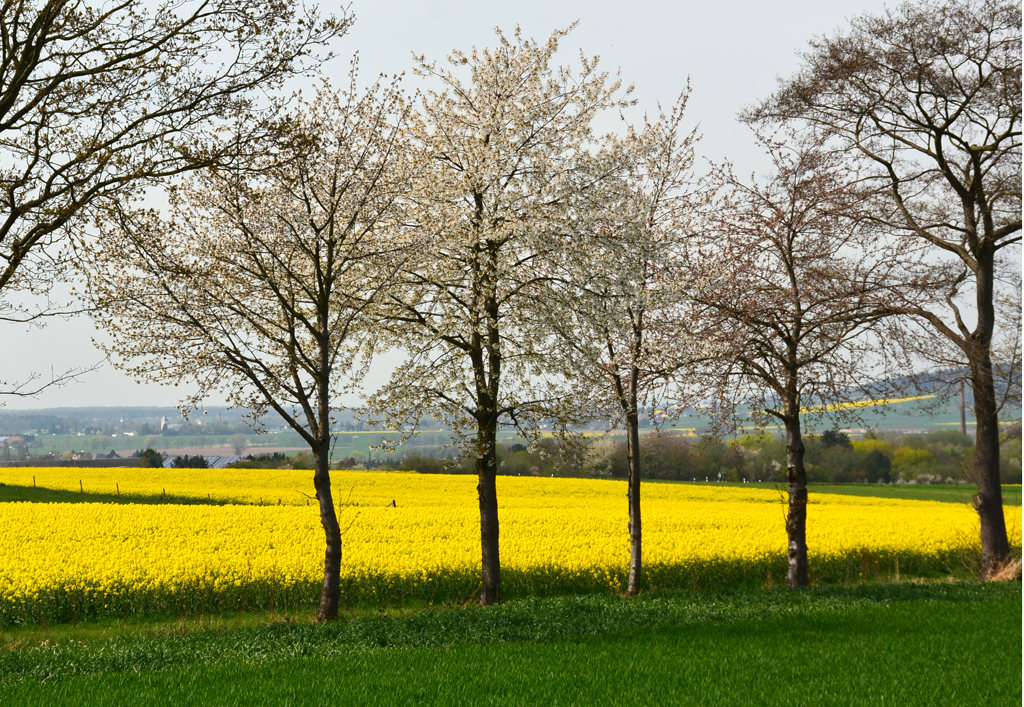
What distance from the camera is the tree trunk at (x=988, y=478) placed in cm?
1941

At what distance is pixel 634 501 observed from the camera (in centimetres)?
1633

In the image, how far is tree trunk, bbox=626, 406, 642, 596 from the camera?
16391 mm

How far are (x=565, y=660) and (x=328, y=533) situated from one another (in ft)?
16.4

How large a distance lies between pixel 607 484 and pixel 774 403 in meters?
31.7

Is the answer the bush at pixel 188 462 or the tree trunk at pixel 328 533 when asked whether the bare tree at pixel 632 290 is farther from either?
the bush at pixel 188 462

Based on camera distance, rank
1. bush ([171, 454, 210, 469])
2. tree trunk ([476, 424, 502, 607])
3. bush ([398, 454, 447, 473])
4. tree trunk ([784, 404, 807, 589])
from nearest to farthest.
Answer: tree trunk ([476, 424, 502, 607]), tree trunk ([784, 404, 807, 589]), bush ([171, 454, 210, 469]), bush ([398, 454, 447, 473])

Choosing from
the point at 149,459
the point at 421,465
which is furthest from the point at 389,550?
the point at 149,459

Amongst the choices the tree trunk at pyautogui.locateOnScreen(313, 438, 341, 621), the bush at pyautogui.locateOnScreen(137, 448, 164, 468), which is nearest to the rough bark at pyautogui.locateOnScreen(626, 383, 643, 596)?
the tree trunk at pyautogui.locateOnScreen(313, 438, 341, 621)

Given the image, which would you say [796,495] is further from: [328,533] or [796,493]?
[328,533]

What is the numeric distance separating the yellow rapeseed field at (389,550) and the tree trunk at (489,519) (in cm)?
237

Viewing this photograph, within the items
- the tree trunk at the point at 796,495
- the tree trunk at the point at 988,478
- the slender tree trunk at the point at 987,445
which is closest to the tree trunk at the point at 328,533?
the tree trunk at the point at 796,495

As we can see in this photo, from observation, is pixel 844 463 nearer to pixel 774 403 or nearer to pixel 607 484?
pixel 607 484

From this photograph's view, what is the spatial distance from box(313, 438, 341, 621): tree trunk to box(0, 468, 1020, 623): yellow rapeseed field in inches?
87.3

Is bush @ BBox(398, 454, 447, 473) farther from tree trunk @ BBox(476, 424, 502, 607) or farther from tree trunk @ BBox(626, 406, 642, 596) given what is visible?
tree trunk @ BBox(476, 424, 502, 607)
